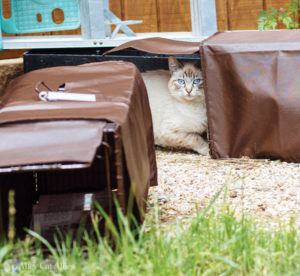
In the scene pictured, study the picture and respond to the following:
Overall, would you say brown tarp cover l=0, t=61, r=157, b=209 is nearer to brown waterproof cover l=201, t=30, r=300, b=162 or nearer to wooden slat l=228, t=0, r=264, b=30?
brown waterproof cover l=201, t=30, r=300, b=162

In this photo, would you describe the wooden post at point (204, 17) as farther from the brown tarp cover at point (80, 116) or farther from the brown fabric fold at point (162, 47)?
the brown tarp cover at point (80, 116)

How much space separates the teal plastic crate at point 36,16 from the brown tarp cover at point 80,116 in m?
1.15

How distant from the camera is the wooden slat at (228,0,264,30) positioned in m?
4.51

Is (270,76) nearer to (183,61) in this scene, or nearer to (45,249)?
(183,61)

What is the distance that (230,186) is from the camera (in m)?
2.70

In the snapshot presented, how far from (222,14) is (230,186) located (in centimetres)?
223

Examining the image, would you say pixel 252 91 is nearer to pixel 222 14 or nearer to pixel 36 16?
pixel 36 16

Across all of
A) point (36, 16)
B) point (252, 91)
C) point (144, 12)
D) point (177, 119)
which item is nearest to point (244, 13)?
point (144, 12)

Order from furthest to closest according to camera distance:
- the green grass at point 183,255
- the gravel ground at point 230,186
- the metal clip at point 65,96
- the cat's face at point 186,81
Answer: the cat's face at point 186,81 < the gravel ground at point 230,186 < the metal clip at point 65,96 < the green grass at point 183,255

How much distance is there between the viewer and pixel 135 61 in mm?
3549

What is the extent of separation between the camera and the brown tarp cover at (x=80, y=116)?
1.64 m

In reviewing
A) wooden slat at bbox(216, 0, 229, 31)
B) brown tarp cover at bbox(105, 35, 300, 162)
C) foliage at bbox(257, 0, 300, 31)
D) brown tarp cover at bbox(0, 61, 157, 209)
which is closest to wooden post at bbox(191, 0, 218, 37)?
foliage at bbox(257, 0, 300, 31)

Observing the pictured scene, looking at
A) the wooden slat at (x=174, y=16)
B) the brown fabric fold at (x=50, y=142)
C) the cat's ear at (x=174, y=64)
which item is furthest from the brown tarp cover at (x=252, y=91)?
the brown fabric fold at (x=50, y=142)

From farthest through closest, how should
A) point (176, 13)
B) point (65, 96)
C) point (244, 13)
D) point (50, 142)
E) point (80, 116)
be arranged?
point (244, 13) < point (176, 13) < point (65, 96) < point (80, 116) < point (50, 142)
